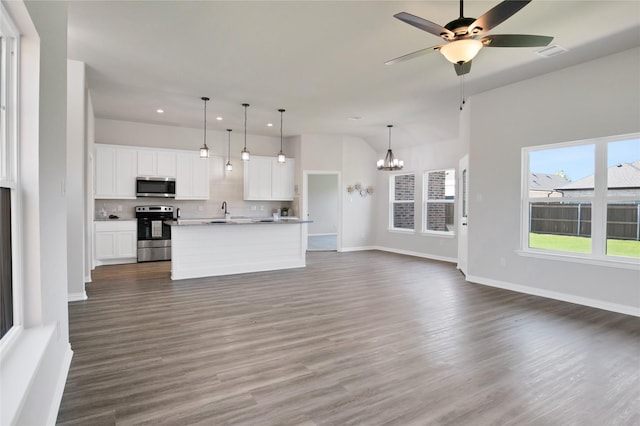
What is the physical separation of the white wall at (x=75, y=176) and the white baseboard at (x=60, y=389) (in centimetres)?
205

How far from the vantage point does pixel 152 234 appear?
24.4 feet

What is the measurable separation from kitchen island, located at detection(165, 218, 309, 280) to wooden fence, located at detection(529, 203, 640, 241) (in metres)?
3.98

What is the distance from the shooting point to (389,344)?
3225mm

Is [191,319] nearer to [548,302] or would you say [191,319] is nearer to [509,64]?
[548,302]

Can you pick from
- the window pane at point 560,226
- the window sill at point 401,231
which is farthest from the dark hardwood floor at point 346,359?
the window sill at point 401,231

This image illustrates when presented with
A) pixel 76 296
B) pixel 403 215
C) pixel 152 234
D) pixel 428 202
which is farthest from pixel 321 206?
pixel 76 296

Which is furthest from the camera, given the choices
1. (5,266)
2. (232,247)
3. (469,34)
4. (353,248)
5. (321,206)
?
(321,206)

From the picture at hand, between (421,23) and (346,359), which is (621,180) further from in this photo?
→ (346,359)

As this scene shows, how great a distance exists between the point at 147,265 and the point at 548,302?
6953 millimetres

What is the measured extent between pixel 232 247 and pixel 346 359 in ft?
12.6

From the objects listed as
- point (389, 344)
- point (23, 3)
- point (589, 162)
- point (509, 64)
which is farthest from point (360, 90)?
point (23, 3)

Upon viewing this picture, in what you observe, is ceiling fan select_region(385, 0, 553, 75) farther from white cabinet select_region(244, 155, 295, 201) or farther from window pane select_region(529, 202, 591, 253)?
white cabinet select_region(244, 155, 295, 201)

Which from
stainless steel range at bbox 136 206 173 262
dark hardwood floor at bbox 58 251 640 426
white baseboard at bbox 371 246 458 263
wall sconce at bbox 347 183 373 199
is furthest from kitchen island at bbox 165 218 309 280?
white baseboard at bbox 371 246 458 263

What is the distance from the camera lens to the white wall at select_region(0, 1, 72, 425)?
5.27 ft
